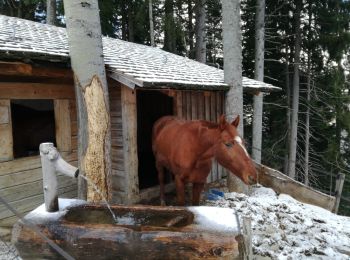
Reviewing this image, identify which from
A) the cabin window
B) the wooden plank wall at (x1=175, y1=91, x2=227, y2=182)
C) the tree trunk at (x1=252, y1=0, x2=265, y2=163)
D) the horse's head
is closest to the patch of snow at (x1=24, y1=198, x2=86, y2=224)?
the horse's head

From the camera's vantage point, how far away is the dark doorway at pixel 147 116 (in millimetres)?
9188

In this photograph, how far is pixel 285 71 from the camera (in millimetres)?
16234

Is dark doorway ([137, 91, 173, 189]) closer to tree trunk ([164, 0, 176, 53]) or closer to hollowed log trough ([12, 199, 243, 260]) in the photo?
hollowed log trough ([12, 199, 243, 260])

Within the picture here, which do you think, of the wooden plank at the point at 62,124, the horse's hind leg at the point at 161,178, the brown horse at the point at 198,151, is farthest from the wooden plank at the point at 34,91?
the horse's hind leg at the point at 161,178

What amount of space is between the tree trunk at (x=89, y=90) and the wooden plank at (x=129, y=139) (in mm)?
1090

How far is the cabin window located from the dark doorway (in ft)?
8.36

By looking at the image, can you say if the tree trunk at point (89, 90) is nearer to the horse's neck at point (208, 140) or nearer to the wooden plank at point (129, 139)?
the wooden plank at point (129, 139)

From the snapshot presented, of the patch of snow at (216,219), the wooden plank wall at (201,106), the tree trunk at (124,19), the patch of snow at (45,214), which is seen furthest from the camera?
the tree trunk at (124,19)

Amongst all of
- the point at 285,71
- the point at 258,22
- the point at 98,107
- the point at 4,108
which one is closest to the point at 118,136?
the point at 98,107

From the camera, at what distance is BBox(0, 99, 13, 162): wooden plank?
5.07 metres

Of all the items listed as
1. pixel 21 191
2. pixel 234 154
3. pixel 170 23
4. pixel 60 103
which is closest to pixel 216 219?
pixel 234 154

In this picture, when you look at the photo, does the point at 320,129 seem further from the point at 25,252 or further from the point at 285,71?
the point at 25,252

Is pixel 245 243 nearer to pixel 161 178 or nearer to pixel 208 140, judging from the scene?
pixel 208 140

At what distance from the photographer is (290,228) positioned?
554 centimetres
